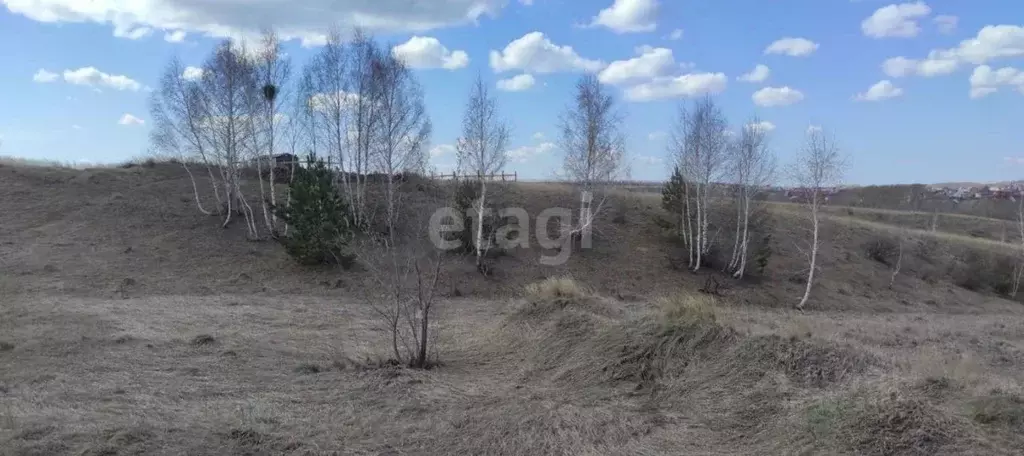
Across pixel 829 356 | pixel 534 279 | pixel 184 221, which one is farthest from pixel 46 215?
pixel 829 356

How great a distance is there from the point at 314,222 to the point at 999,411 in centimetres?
1852

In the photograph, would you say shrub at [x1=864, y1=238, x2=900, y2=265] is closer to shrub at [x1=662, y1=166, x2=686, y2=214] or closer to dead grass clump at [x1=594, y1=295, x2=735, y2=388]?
shrub at [x1=662, y1=166, x2=686, y2=214]

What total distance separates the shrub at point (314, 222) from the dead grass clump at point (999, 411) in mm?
17527

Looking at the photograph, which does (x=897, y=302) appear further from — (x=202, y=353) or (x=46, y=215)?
(x=46, y=215)

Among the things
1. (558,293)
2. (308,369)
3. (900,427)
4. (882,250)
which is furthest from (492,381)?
(882,250)

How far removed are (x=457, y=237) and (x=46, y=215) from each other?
1724 cm

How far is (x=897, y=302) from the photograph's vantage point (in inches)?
1043

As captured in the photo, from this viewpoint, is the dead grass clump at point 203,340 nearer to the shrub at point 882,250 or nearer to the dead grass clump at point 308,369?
the dead grass clump at point 308,369

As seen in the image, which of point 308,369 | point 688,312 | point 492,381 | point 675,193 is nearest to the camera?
point 492,381

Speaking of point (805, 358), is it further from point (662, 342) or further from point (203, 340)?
point (203, 340)

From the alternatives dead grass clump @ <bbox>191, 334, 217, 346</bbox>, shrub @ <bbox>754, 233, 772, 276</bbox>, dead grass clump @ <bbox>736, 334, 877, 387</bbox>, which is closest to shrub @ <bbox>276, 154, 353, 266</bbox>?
dead grass clump @ <bbox>191, 334, 217, 346</bbox>

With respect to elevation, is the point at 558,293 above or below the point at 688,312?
below

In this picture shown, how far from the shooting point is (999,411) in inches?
188

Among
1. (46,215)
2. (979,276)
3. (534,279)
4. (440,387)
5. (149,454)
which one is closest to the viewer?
(149,454)
